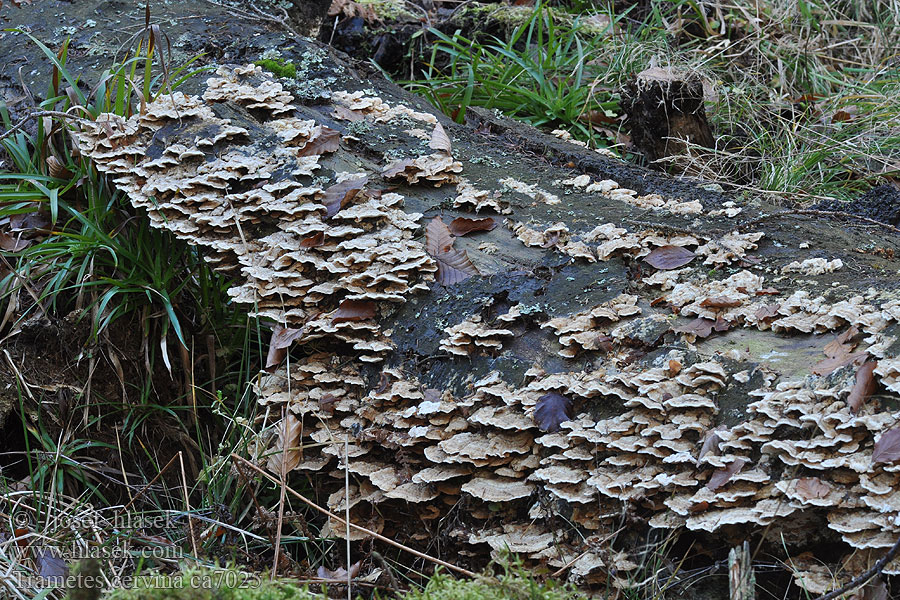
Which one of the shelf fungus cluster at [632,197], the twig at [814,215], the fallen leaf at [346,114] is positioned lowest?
the shelf fungus cluster at [632,197]

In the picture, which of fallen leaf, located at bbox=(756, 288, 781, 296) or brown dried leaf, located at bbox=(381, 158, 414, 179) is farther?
brown dried leaf, located at bbox=(381, 158, 414, 179)

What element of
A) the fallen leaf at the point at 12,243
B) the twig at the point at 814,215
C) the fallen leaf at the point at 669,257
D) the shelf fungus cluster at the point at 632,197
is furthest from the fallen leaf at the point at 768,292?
the fallen leaf at the point at 12,243

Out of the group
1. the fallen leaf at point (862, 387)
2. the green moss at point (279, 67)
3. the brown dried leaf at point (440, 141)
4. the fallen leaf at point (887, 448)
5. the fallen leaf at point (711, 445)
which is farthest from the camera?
the green moss at point (279, 67)

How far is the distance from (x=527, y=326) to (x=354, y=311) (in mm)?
773

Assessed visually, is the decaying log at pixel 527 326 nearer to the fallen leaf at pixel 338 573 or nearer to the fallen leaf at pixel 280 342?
the fallen leaf at pixel 280 342

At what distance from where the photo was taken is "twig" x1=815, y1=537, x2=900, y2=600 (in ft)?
6.23

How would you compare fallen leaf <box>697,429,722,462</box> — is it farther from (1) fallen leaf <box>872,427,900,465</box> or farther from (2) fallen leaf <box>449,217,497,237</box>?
(2) fallen leaf <box>449,217,497,237</box>

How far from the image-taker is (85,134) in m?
3.75

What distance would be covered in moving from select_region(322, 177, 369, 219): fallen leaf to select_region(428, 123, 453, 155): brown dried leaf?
60 centimetres

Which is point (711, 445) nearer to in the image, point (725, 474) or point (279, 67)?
point (725, 474)

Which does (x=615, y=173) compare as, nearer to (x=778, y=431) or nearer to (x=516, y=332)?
(x=516, y=332)

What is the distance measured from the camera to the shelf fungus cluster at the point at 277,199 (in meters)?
3.21

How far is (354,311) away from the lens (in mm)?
3193

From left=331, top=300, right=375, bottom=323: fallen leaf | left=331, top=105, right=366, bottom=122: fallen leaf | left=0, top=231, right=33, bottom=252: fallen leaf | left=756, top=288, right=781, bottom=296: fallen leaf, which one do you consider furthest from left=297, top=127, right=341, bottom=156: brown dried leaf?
left=756, top=288, right=781, bottom=296: fallen leaf
